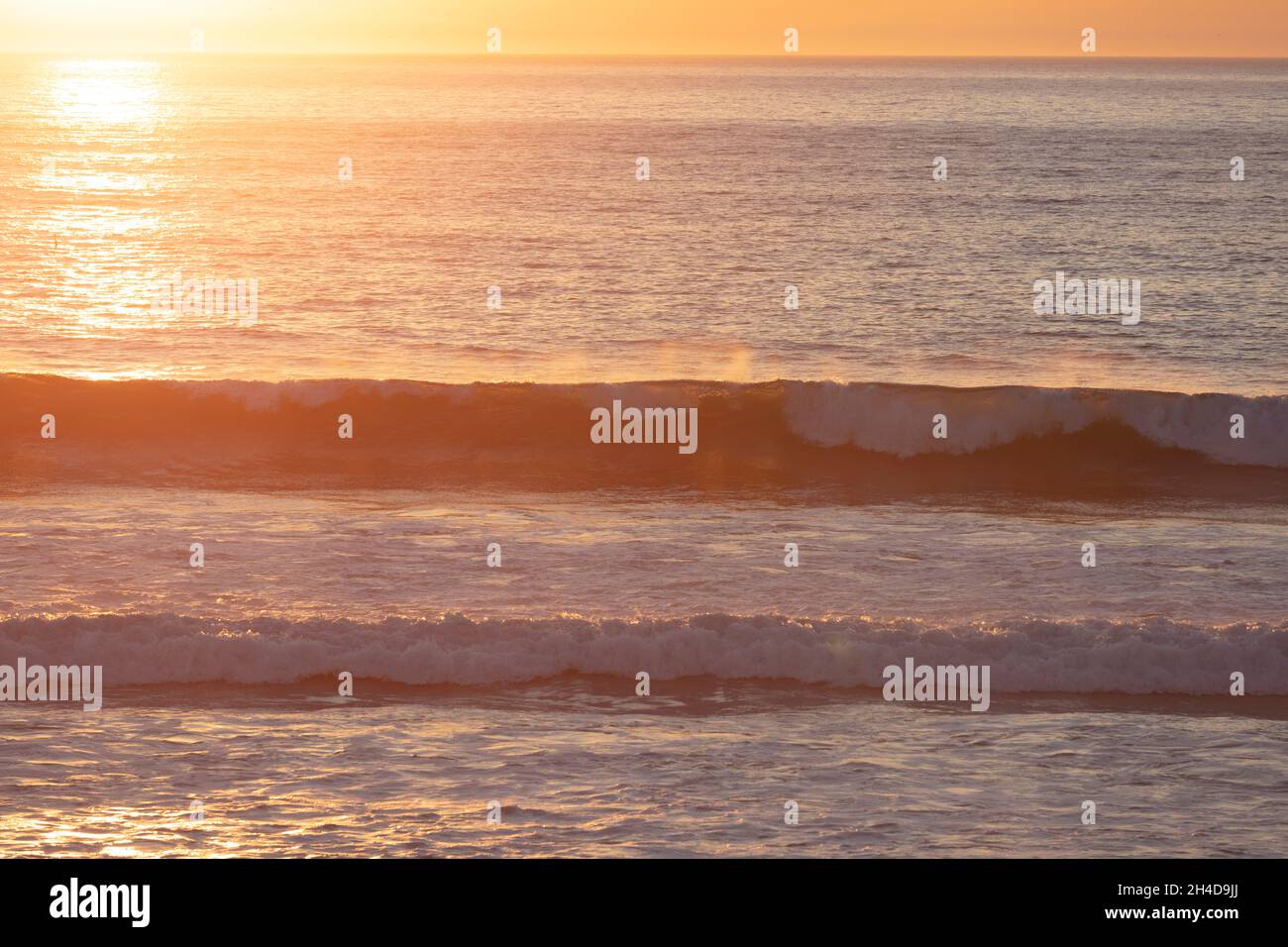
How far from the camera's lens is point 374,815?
8.05 metres

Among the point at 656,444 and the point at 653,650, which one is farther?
the point at 656,444

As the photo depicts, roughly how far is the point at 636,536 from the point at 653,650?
4.50 m

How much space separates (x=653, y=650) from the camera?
11297 millimetres

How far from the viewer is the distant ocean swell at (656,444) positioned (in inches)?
773

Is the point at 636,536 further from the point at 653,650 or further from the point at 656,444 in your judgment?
the point at 656,444

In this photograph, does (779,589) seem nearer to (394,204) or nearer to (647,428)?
(647,428)

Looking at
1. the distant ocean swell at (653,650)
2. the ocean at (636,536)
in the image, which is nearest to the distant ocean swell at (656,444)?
the ocean at (636,536)

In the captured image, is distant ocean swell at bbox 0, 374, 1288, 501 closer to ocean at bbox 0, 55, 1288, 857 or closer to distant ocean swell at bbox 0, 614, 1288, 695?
ocean at bbox 0, 55, 1288, 857

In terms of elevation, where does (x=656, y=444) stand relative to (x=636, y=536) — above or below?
above

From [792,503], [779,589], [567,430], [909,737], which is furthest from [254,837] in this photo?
[567,430]

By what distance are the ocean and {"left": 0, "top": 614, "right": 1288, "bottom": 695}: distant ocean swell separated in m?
0.04

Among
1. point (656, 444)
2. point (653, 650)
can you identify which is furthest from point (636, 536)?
point (656, 444)
